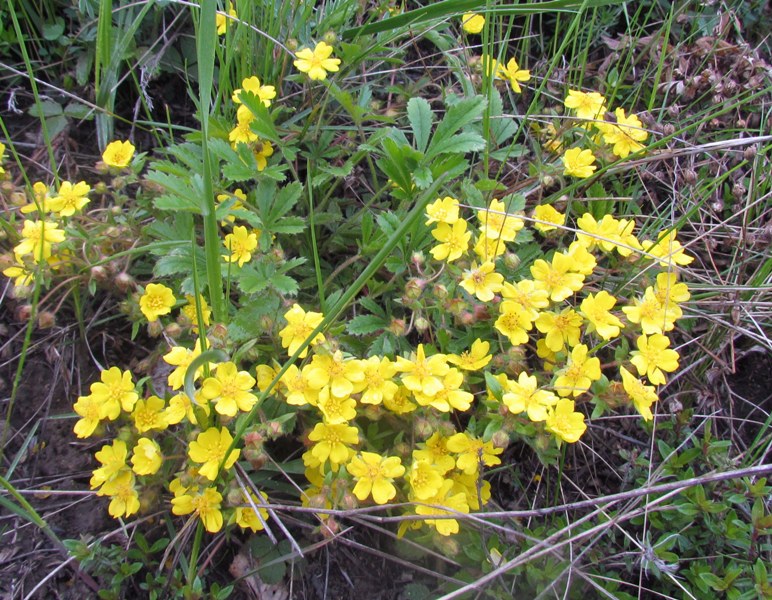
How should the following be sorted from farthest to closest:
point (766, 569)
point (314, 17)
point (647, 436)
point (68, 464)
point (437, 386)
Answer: point (314, 17) < point (647, 436) < point (68, 464) < point (766, 569) < point (437, 386)

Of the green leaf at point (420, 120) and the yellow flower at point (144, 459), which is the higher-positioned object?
the green leaf at point (420, 120)

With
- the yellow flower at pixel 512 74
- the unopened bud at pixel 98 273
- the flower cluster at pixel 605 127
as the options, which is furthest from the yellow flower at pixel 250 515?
the yellow flower at pixel 512 74

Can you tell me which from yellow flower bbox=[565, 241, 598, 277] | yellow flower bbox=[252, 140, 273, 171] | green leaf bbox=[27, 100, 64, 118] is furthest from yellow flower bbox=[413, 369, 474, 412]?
green leaf bbox=[27, 100, 64, 118]

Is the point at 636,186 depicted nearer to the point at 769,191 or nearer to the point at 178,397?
the point at 769,191

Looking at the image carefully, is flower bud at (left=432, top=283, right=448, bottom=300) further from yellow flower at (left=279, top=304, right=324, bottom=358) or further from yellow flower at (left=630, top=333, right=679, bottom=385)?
yellow flower at (left=630, top=333, right=679, bottom=385)

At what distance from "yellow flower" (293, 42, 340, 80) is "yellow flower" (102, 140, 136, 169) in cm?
59

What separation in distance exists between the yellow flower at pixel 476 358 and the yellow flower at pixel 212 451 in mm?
616

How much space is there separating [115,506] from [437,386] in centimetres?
88

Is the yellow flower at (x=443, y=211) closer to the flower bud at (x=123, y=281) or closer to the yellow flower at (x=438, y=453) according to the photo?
the yellow flower at (x=438, y=453)

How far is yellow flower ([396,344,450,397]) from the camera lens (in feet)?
5.40

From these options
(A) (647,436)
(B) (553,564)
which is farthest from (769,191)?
(B) (553,564)

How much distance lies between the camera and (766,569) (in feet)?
5.86

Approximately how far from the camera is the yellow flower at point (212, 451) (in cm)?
162

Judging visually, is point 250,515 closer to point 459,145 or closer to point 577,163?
point 459,145
